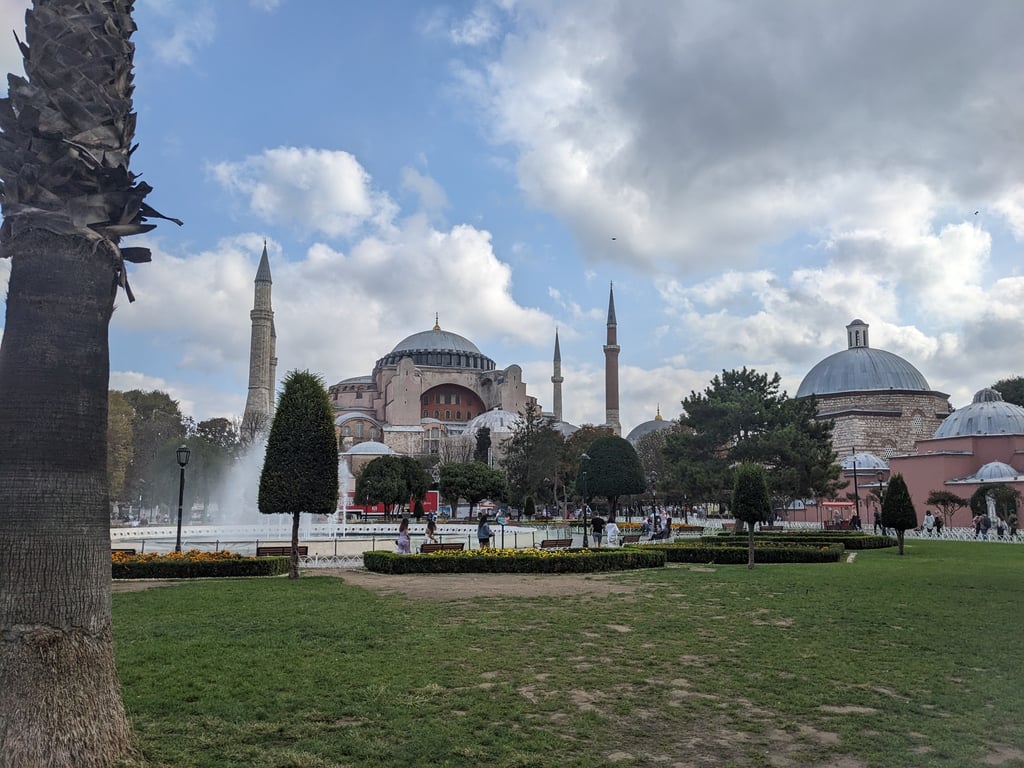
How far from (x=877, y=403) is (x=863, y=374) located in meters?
1.96

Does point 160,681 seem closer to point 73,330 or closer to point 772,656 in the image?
point 73,330

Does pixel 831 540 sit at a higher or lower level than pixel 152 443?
lower

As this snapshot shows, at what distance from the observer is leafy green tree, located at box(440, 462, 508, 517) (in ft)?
138

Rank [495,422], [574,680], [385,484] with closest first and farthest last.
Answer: [574,680], [385,484], [495,422]

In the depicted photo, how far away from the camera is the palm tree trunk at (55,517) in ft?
12.0

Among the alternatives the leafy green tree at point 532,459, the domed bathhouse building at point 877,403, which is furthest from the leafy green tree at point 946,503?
the leafy green tree at point 532,459

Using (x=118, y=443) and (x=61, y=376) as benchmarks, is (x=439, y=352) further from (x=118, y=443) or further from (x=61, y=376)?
(x=61, y=376)

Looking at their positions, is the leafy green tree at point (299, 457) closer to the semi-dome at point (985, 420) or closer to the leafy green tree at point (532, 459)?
the semi-dome at point (985, 420)

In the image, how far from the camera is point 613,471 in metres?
31.7

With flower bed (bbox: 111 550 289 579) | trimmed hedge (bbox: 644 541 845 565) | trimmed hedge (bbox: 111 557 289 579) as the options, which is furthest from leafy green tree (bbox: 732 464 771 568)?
trimmed hedge (bbox: 111 557 289 579)

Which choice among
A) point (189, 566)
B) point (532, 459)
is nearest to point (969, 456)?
point (532, 459)

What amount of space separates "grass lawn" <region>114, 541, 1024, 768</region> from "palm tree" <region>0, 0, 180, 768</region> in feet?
1.89

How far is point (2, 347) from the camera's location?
388 centimetres

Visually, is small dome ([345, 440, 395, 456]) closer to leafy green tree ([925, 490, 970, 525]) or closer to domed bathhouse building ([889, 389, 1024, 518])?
domed bathhouse building ([889, 389, 1024, 518])
